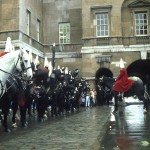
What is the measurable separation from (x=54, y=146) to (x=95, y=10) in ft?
92.8

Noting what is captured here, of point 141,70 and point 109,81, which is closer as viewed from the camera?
point 109,81

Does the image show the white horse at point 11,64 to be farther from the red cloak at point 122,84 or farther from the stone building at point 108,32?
the stone building at point 108,32

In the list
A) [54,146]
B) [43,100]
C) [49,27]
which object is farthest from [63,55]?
[54,146]

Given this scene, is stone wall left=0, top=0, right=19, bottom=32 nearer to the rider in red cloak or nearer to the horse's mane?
the horse's mane

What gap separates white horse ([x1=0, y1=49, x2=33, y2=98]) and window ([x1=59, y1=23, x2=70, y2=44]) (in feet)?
91.3

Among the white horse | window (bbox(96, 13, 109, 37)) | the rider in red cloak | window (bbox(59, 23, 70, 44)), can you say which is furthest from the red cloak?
window (bbox(59, 23, 70, 44))

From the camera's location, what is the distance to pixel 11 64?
34.7 feet

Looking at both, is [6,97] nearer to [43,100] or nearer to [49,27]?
[43,100]

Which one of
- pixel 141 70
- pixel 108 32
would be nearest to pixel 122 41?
pixel 108 32

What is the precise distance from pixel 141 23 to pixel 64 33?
7759mm

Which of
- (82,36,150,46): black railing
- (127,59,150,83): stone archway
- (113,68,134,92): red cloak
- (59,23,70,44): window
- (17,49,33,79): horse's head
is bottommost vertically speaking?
(113,68,134,92): red cloak

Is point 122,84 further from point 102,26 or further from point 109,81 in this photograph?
point 102,26

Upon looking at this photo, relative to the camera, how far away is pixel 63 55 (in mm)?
37750

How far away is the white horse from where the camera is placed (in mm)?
10117
